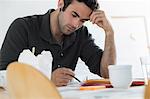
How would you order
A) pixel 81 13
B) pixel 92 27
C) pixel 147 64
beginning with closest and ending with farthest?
Answer: pixel 147 64
pixel 81 13
pixel 92 27

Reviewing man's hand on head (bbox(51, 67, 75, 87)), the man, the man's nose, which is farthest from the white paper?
the man's nose

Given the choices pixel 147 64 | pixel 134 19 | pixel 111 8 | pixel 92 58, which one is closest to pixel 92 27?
pixel 111 8

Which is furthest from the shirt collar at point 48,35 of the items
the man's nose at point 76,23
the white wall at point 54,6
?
the white wall at point 54,6

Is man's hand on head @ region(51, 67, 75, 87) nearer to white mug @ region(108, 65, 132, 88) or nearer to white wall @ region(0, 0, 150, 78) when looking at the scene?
white mug @ region(108, 65, 132, 88)

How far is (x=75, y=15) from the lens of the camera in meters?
1.58

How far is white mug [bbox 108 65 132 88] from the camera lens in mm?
886

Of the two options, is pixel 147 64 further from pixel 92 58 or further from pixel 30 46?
pixel 30 46

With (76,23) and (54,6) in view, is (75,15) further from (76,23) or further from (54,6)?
(54,6)

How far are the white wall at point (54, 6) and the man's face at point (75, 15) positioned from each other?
164cm

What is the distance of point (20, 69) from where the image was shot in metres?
0.46

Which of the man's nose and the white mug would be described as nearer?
the white mug

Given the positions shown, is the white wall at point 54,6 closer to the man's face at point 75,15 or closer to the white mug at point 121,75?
the man's face at point 75,15

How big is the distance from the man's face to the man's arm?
5 cm

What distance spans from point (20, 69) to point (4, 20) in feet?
9.47
